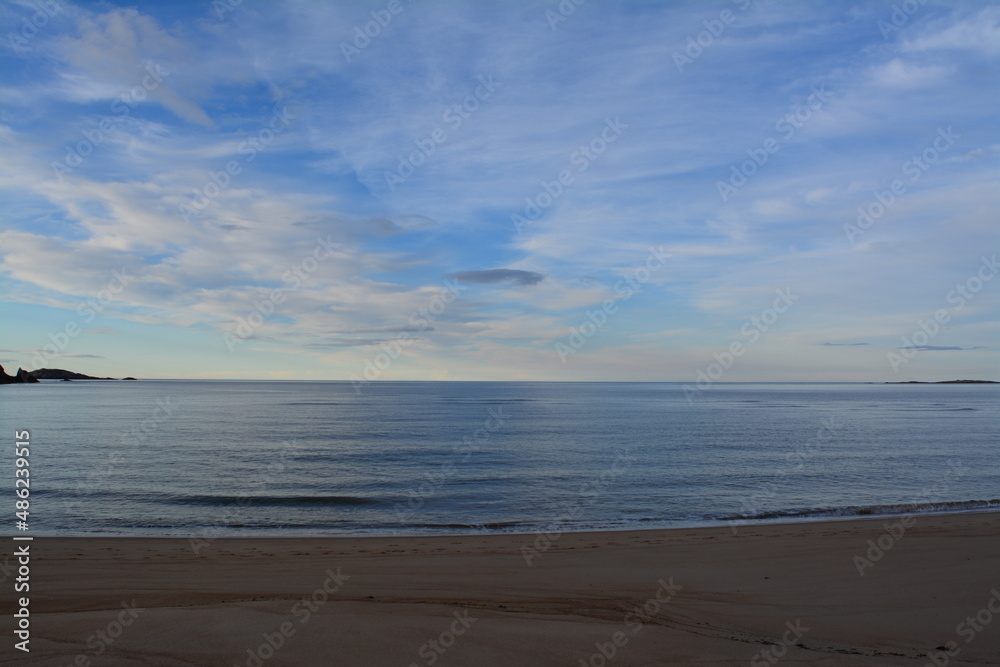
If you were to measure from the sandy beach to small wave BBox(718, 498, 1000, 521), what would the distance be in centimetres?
358

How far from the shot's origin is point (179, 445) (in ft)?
129

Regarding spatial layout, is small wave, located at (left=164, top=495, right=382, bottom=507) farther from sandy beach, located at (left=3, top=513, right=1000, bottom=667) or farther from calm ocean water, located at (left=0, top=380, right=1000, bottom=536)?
sandy beach, located at (left=3, top=513, right=1000, bottom=667)

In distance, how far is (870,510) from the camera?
21453 millimetres

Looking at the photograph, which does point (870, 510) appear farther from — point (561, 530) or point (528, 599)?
point (528, 599)

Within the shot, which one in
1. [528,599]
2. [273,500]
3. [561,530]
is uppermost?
[528,599]

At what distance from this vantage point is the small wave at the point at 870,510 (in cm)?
2072

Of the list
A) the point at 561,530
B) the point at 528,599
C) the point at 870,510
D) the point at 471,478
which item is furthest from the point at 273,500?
the point at 870,510

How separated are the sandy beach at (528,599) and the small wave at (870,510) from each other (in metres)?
3.58

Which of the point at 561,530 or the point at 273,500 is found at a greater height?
the point at 561,530

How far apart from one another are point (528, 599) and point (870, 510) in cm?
1810

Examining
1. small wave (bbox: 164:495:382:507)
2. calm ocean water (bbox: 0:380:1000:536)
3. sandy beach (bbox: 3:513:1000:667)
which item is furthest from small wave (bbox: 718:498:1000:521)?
small wave (bbox: 164:495:382:507)

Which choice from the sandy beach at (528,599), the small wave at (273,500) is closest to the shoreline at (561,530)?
the sandy beach at (528,599)

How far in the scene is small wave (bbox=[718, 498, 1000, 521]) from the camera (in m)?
20.7

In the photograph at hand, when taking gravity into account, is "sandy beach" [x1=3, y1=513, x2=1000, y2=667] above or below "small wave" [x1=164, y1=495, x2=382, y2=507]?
above
